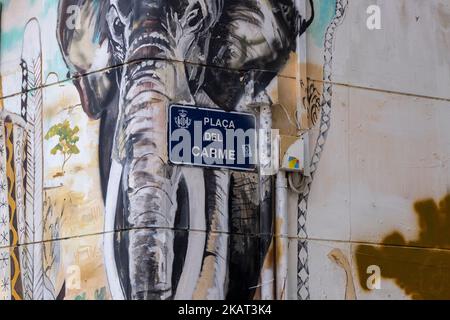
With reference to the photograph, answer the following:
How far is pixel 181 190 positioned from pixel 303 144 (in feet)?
4.62

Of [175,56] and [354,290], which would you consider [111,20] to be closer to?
[175,56]

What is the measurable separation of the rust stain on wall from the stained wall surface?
0.02m

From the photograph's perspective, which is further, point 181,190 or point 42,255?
point 42,255

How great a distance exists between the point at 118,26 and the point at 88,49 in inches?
21.3

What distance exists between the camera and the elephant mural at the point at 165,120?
536 inches

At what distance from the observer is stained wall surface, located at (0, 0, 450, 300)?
13.8 meters

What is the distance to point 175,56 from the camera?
13.9 meters

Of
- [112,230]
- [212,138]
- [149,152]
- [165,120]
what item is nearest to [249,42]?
[212,138]

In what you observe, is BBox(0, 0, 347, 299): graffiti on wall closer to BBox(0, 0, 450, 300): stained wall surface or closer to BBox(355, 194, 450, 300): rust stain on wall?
BBox(0, 0, 450, 300): stained wall surface

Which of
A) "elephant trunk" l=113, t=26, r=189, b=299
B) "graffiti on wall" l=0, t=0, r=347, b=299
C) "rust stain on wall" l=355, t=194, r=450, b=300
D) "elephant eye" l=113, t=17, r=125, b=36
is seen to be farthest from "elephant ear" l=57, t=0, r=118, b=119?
"rust stain on wall" l=355, t=194, r=450, b=300

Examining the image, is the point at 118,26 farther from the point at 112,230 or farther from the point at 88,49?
the point at 112,230

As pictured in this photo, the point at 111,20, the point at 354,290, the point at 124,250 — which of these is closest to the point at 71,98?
the point at 111,20

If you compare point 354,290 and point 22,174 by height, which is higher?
point 22,174
